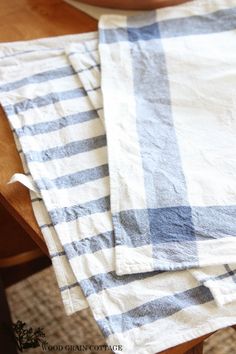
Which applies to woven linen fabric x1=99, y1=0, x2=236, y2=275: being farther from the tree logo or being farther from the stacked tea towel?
the tree logo

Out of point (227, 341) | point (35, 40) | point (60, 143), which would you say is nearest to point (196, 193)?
point (60, 143)

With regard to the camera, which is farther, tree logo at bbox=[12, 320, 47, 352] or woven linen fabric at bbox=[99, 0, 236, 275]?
tree logo at bbox=[12, 320, 47, 352]

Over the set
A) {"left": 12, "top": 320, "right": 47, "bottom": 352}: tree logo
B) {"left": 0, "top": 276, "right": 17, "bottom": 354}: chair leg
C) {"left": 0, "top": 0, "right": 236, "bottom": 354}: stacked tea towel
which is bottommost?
{"left": 12, "top": 320, "right": 47, "bottom": 352}: tree logo

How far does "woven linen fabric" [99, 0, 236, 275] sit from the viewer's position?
546 millimetres

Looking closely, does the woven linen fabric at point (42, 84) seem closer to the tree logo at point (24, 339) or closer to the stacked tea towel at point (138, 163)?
the stacked tea towel at point (138, 163)

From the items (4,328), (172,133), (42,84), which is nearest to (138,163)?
(172,133)

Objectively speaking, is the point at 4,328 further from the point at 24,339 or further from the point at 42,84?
the point at 42,84

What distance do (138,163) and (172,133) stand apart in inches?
2.8

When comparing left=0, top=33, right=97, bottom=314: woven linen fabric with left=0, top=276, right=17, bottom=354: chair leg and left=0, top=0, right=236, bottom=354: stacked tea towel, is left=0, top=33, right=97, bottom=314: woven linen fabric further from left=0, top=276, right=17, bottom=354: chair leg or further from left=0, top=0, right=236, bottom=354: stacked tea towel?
left=0, top=276, right=17, bottom=354: chair leg

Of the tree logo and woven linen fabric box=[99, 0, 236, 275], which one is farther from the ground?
woven linen fabric box=[99, 0, 236, 275]

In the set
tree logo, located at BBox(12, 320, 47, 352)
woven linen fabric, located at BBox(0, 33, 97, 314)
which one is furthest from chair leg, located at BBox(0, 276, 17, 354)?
woven linen fabric, located at BBox(0, 33, 97, 314)

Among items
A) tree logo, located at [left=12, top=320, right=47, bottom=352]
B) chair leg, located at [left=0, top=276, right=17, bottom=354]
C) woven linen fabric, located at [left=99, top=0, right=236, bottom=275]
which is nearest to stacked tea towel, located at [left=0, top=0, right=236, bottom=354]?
woven linen fabric, located at [left=99, top=0, right=236, bottom=275]

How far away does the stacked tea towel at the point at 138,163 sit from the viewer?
0.51 meters

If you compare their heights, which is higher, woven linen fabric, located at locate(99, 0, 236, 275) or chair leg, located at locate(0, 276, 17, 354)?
woven linen fabric, located at locate(99, 0, 236, 275)
